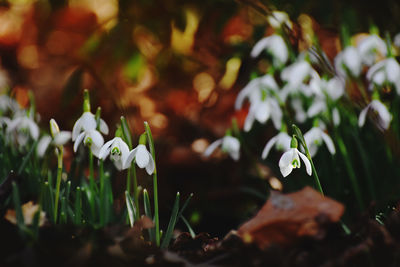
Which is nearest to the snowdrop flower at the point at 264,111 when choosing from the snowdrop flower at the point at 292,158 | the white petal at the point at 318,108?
the white petal at the point at 318,108

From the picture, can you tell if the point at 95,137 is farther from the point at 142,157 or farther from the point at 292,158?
the point at 292,158

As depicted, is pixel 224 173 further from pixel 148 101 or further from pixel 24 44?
pixel 24 44

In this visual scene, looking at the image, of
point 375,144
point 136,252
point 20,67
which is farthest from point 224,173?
point 20,67

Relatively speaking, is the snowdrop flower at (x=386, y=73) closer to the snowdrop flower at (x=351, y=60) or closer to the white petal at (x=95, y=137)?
the snowdrop flower at (x=351, y=60)

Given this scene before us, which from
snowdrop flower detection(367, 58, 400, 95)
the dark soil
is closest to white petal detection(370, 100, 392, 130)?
snowdrop flower detection(367, 58, 400, 95)

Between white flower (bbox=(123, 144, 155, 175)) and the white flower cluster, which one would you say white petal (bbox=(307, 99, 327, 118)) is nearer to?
the white flower cluster
